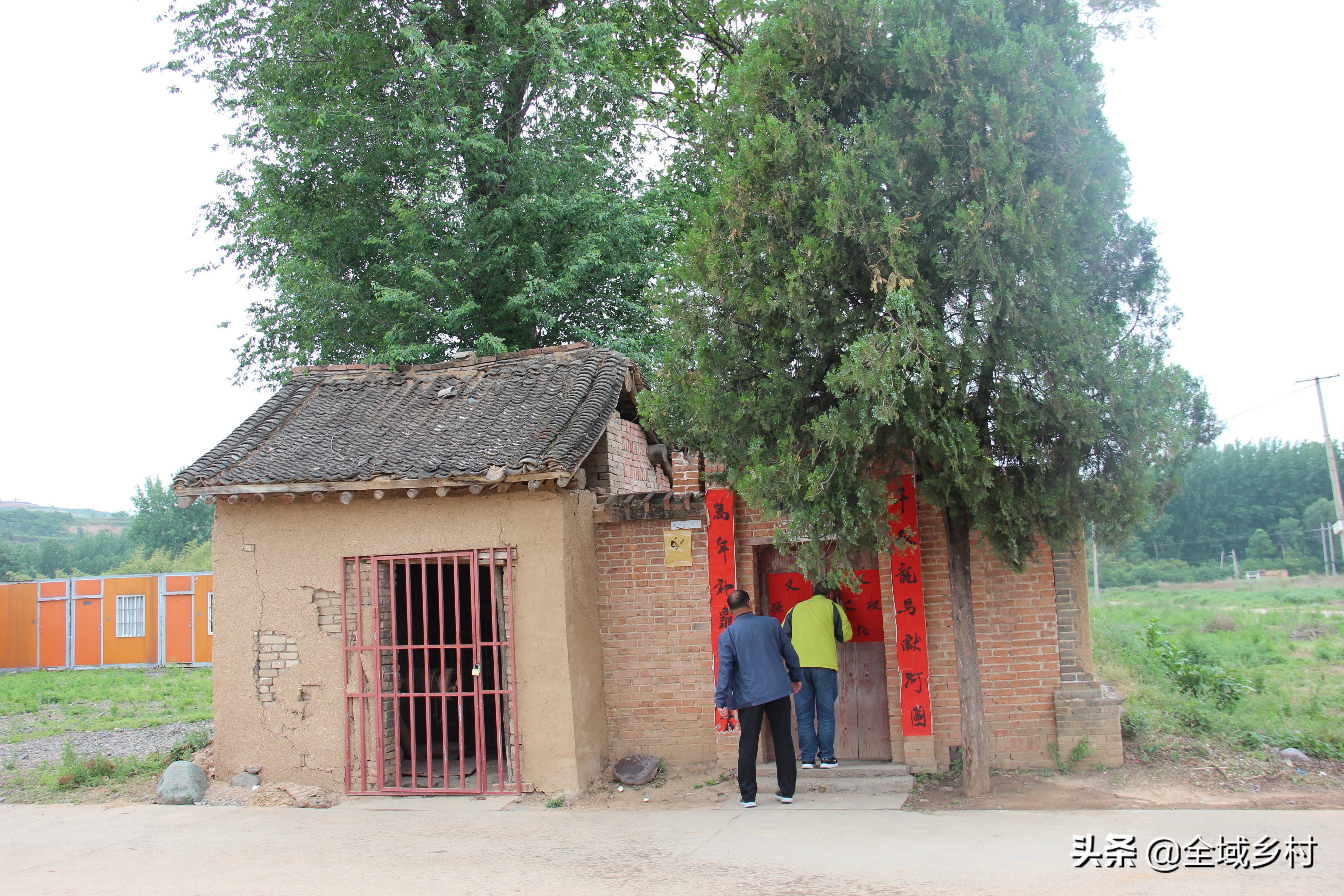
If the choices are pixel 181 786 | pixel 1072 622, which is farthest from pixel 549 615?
pixel 1072 622

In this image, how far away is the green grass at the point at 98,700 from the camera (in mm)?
14242

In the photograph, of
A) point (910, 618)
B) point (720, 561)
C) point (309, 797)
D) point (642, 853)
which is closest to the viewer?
point (642, 853)

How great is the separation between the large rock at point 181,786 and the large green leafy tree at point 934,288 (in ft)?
20.0

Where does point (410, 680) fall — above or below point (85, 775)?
above

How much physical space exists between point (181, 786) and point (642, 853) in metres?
5.10

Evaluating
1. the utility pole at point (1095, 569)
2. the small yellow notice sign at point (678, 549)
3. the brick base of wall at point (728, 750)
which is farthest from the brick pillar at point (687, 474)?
the utility pole at point (1095, 569)

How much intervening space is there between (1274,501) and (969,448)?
63834 millimetres

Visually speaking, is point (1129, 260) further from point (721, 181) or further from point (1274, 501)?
point (1274, 501)

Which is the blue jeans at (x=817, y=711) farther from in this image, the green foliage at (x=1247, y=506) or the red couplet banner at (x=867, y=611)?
the green foliage at (x=1247, y=506)

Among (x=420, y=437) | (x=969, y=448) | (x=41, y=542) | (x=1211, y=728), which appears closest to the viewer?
(x=969, y=448)

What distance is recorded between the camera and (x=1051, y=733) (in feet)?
25.5

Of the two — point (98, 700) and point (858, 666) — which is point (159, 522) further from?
point (858, 666)

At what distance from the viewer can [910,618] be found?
7.98 metres

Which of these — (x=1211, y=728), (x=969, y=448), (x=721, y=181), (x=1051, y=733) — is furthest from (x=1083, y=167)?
(x=1211, y=728)
